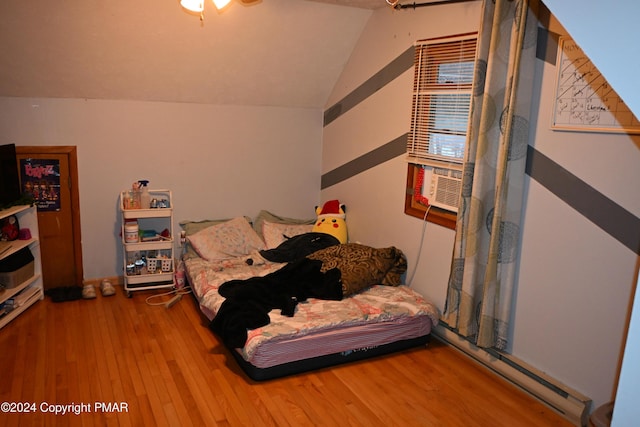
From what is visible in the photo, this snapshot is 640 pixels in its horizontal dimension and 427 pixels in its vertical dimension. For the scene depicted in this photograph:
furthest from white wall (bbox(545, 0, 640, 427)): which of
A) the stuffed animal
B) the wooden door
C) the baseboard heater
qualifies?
the wooden door

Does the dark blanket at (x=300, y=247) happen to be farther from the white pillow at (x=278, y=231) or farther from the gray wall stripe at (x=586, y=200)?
the gray wall stripe at (x=586, y=200)

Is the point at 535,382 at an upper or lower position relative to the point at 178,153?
lower

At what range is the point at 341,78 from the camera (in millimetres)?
4691

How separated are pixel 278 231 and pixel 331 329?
5.79ft

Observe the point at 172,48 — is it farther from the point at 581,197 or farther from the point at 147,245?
the point at 581,197

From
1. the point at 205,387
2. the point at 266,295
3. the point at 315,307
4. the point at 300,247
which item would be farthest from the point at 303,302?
the point at 300,247

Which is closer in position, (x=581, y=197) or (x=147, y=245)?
(x=581, y=197)

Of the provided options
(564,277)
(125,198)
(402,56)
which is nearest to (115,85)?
(125,198)

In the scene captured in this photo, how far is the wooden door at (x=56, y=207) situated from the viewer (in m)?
4.07

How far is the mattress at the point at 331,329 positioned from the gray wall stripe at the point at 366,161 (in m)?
1.06

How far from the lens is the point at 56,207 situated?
4.19 meters

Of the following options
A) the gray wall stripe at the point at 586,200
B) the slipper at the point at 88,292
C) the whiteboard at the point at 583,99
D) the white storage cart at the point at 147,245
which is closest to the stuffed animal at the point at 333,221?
the white storage cart at the point at 147,245

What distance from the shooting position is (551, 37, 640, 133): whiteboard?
240 cm

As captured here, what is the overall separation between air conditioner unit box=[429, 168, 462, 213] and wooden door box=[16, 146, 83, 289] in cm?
288
